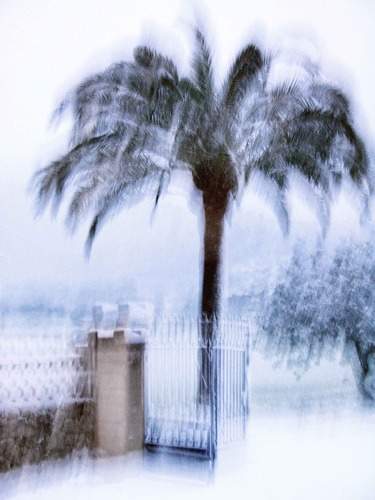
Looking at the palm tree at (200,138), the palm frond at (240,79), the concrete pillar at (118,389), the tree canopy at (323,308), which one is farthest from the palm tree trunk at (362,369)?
the palm frond at (240,79)

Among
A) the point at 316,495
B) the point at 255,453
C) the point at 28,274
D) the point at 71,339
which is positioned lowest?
the point at 316,495

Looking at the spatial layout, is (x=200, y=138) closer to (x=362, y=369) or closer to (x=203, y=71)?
(x=203, y=71)

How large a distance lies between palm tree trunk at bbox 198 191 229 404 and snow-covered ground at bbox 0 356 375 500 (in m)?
0.30

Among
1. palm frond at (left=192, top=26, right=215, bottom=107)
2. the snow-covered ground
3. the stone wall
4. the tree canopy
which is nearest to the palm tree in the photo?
palm frond at (left=192, top=26, right=215, bottom=107)

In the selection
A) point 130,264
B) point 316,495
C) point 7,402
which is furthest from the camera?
point 316,495

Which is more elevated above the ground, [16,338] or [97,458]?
[16,338]

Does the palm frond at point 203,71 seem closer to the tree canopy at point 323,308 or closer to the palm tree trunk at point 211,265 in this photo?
the palm tree trunk at point 211,265

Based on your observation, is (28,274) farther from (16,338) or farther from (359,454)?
(359,454)

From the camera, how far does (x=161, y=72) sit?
11.8 feet

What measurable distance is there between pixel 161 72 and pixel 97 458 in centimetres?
189

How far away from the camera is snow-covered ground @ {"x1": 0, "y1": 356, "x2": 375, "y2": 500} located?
134 inches

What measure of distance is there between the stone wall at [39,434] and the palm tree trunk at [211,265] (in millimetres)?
698

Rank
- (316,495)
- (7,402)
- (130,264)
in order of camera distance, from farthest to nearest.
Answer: (316,495)
(130,264)
(7,402)

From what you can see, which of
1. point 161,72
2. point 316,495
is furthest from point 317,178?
point 316,495
